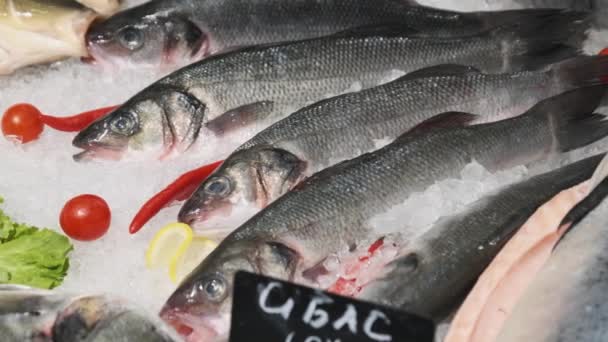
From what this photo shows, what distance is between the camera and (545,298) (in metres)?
1.62

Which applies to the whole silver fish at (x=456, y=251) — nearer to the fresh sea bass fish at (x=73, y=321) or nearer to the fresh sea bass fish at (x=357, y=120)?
the fresh sea bass fish at (x=357, y=120)

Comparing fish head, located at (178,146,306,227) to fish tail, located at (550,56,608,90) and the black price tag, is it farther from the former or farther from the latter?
fish tail, located at (550,56,608,90)

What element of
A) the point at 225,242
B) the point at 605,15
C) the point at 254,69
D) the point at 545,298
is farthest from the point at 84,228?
the point at 605,15

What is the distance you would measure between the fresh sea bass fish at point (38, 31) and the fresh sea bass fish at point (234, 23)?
75mm

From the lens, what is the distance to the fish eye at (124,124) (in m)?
2.56

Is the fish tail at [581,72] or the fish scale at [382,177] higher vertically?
the fish tail at [581,72]

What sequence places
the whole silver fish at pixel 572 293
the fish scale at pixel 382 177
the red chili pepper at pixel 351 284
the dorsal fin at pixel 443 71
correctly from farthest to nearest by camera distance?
the dorsal fin at pixel 443 71
the fish scale at pixel 382 177
the red chili pepper at pixel 351 284
the whole silver fish at pixel 572 293

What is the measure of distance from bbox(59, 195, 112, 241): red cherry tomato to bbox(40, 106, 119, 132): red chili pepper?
16.4 inches

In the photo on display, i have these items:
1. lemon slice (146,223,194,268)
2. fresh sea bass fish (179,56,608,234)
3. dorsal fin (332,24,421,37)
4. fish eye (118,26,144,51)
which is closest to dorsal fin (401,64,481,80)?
fresh sea bass fish (179,56,608,234)

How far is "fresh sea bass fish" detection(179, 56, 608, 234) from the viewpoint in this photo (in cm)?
232

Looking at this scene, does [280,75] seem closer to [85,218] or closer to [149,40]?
[149,40]

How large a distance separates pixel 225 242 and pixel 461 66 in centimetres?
106

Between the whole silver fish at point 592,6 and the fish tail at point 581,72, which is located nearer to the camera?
the fish tail at point 581,72

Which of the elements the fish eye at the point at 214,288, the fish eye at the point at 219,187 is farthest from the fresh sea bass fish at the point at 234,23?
the fish eye at the point at 214,288
